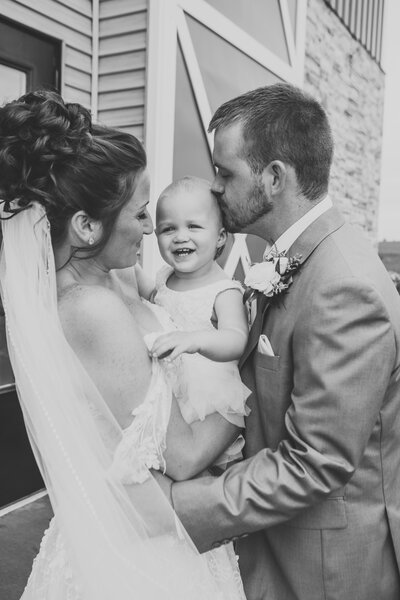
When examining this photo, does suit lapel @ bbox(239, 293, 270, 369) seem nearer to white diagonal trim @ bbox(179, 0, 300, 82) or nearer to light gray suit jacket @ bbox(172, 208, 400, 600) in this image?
light gray suit jacket @ bbox(172, 208, 400, 600)

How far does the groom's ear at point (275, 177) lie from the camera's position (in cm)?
161

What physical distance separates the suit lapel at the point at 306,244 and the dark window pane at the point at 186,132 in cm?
283

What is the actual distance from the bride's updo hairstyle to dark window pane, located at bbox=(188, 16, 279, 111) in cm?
328

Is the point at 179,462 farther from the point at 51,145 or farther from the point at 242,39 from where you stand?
the point at 242,39

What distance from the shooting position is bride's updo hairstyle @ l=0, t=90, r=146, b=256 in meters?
1.35

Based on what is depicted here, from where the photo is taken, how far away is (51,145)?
135 cm

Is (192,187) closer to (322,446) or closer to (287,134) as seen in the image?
(287,134)

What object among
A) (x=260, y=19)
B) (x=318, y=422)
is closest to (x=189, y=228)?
(x=318, y=422)

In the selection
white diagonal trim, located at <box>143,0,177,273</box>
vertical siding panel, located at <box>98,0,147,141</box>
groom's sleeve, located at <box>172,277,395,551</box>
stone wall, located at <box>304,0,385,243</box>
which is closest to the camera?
groom's sleeve, located at <box>172,277,395,551</box>

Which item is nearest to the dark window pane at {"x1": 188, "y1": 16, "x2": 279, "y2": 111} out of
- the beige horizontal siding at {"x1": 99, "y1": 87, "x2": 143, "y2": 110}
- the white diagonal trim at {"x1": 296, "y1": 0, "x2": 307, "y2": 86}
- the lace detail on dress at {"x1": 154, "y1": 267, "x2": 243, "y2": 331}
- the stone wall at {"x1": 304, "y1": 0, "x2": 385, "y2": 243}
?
the beige horizontal siding at {"x1": 99, "y1": 87, "x2": 143, "y2": 110}

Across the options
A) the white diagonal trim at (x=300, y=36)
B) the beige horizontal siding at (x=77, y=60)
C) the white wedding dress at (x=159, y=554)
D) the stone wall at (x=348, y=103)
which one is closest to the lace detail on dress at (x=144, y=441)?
the white wedding dress at (x=159, y=554)

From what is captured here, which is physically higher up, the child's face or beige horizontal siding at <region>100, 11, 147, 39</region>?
beige horizontal siding at <region>100, 11, 147, 39</region>

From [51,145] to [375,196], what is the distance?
1000cm

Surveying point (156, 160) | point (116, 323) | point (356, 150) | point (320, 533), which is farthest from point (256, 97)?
point (356, 150)
